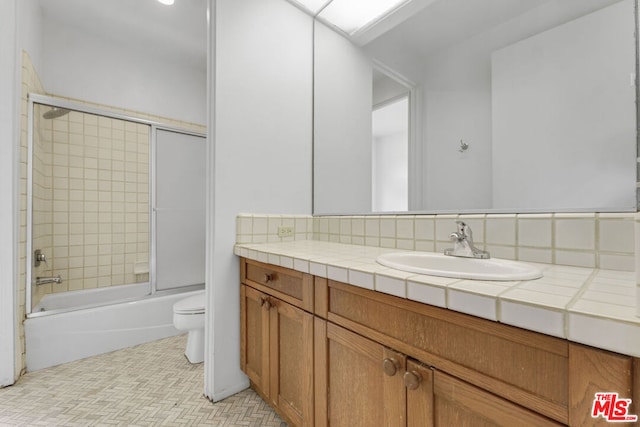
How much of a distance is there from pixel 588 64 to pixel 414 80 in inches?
27.5

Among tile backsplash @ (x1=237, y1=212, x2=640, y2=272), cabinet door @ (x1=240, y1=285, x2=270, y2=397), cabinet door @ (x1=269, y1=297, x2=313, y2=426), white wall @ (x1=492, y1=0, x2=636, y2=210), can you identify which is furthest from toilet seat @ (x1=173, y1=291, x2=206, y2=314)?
white wall @ (x1=492, y1=0, x2=636, y2=210)

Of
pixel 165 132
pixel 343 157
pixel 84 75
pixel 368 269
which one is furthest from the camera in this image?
pixel 165 132

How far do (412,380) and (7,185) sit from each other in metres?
2.24

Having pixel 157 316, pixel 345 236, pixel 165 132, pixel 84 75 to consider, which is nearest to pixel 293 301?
pixel 345 236

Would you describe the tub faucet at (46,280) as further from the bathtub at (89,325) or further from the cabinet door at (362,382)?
the cabinet door at (362,382)

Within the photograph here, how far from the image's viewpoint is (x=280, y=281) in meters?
1.19

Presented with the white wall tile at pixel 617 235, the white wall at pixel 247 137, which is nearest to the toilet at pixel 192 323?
the white wall at pixel 247 137

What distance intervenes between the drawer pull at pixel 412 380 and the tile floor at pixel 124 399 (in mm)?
889

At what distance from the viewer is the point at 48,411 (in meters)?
1.36

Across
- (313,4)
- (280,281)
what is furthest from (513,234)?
(313,4)

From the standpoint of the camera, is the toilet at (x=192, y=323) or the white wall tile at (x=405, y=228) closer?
the white wall tile at (x=405, y=228)

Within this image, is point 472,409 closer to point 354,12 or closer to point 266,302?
point 266,302

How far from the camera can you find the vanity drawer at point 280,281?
1.04 meters

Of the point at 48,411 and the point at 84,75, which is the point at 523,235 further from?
the point at 84,75
